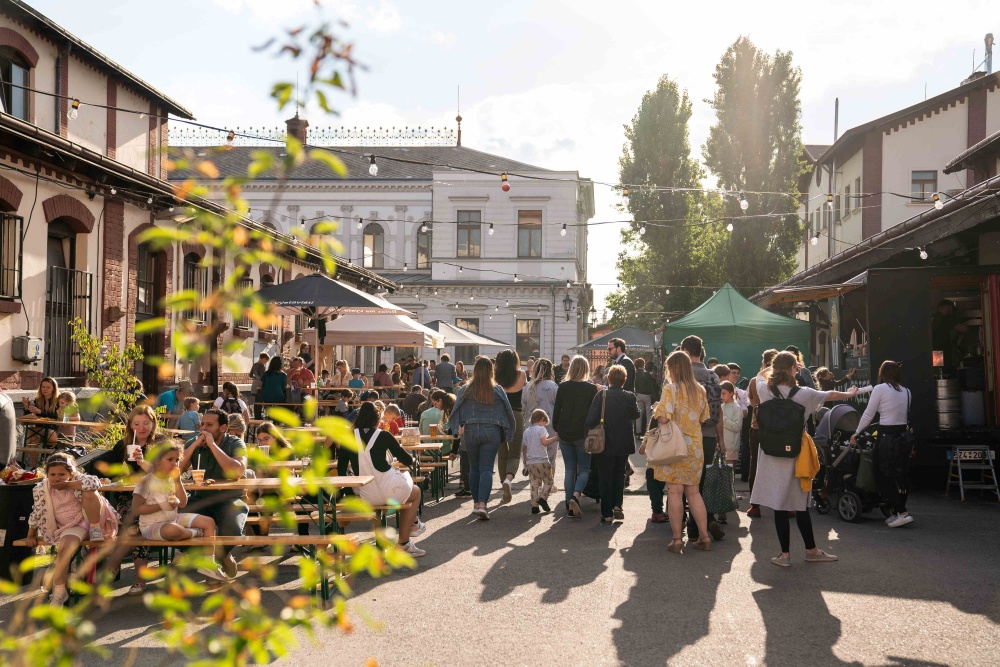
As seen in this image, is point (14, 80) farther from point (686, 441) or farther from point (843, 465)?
point (843, 465)

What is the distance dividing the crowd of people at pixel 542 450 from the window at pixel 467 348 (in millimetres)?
29282

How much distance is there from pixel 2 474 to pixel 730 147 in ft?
118

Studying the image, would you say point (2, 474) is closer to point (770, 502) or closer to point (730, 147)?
point (770, 502)

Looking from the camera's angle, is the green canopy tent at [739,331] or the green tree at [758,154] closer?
the green canopy tent at [739,331]

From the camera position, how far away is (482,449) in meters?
11.1

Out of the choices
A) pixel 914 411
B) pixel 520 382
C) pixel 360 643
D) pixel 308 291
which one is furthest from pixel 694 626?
pixel 308 291

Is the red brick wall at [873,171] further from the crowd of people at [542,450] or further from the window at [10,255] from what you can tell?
the window at [10,255]

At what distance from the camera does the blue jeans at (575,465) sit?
37.6 ft

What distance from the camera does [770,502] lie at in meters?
8.49

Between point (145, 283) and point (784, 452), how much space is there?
13.5m

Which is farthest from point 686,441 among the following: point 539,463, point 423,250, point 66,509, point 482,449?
point 423,250

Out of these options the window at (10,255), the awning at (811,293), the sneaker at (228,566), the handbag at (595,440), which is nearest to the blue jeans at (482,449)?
the handbag at (595,440)

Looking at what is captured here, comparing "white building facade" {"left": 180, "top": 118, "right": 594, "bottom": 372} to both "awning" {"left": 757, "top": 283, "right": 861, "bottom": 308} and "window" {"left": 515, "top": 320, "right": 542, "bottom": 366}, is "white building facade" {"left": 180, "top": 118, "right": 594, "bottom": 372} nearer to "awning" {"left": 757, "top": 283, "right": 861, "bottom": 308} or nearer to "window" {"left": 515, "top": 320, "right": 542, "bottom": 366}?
"window" {"left": 515, "top": 320, "right": 542, "bottom": 366}

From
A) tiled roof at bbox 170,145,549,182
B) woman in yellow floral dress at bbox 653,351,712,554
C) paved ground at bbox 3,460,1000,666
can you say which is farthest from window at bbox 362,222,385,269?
woman in yellow floral dress at bbox 653,351,712,554
